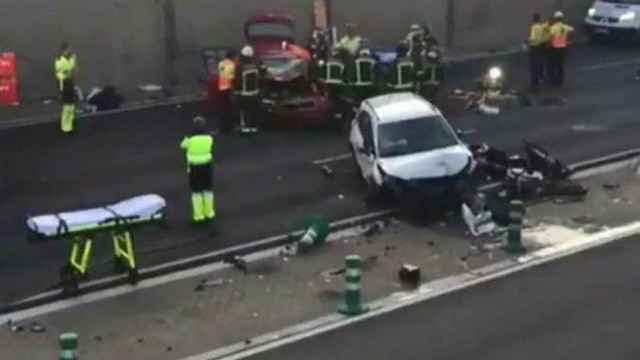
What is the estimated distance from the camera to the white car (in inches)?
781

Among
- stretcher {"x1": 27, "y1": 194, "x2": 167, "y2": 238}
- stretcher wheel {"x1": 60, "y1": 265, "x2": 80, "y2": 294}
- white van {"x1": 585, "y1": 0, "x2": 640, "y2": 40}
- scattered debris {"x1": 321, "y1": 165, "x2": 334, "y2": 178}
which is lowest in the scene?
white van {"x1": 585, "y1": 0, "x2": 640, "y2": 40}

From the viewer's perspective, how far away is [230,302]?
1619 centimetres

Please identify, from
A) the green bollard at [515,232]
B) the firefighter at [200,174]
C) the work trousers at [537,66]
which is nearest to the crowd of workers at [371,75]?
the work trousers at [537,66]

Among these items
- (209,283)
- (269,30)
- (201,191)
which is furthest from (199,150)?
(269,30)

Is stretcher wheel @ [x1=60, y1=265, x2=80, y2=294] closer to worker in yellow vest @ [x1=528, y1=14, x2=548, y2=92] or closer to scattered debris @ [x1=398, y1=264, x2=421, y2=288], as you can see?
scattered debris @ [x1=398, y1=264, x2=421, y2=288]

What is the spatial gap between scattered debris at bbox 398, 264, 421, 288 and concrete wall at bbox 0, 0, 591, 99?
16.0 meters

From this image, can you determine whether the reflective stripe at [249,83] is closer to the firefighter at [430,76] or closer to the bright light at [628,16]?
the firefighter at [430,76]

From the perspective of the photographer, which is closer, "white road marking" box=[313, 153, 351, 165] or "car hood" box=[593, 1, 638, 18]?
"white road marking" box=[313, 153, 351, 165]

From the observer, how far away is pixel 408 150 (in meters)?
20.4

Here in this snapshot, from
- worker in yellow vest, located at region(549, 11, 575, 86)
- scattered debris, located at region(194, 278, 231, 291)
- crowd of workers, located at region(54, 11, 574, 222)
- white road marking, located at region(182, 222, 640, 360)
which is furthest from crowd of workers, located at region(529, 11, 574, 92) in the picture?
scattered debris, located at region(194, 278, 231, 291)

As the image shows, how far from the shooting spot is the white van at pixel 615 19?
39031 mm

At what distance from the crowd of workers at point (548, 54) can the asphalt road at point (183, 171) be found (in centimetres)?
69

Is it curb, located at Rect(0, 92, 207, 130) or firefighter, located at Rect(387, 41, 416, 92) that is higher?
firefighter, located at Rect(387, 41, 416, 92)

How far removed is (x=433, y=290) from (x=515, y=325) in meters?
1.79
